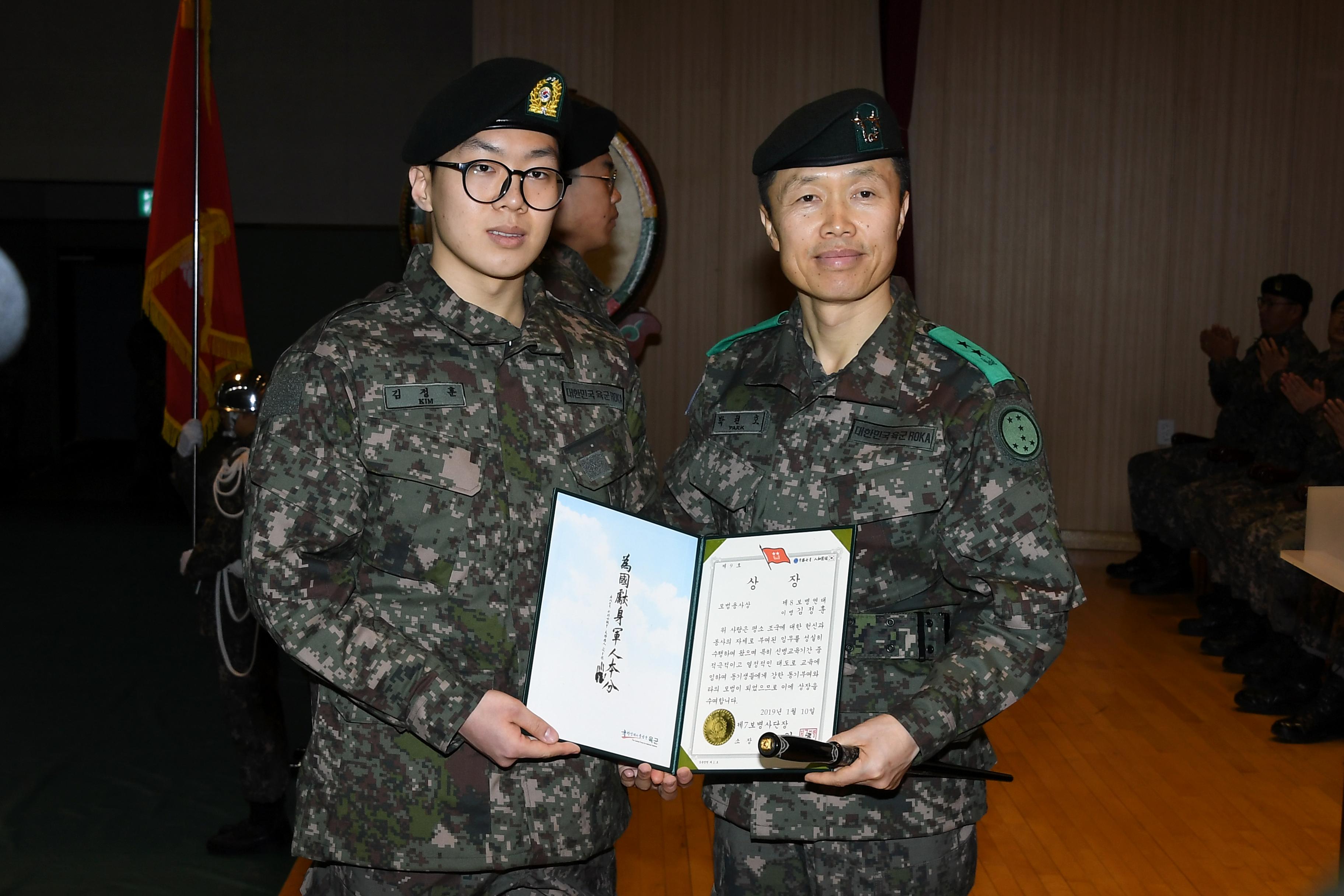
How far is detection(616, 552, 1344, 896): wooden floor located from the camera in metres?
3.00

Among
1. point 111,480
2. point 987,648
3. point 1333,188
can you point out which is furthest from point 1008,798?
point 111,480

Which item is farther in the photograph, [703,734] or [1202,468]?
[1202,468]

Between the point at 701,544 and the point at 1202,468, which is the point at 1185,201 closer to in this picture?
the point at 1202,468

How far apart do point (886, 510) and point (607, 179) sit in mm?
1932

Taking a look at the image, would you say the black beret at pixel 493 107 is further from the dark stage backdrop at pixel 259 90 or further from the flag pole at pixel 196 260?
the dark stage backdrop at pixel 259 90

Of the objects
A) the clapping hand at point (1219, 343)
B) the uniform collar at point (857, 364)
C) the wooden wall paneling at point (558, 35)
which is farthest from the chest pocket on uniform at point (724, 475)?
the clapping hand at point (1219, 343)

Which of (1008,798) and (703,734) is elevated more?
(703,734)

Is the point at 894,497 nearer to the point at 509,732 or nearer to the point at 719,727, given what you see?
the point at 719,727

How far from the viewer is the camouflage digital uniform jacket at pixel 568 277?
2.80 meters

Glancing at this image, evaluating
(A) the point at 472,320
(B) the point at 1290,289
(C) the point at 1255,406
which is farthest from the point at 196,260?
(B) the point at 1290,289

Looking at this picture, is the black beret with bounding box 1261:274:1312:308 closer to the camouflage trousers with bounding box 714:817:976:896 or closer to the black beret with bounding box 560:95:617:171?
the black beret with bounding box 560:95:617:171

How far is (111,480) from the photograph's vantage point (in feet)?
23.2

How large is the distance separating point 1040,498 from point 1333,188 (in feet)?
19.2

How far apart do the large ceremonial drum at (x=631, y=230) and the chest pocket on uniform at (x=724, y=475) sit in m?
3.84
